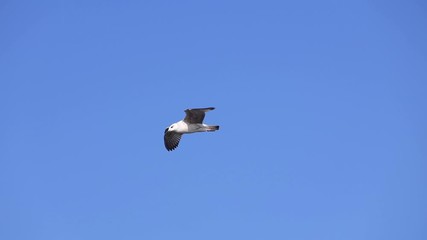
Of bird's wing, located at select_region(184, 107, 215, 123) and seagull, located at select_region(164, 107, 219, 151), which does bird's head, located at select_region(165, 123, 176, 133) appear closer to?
seagull, located at select_region(164, 107, 219, 151)

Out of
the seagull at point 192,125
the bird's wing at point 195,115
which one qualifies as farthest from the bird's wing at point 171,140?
the bird's wing at point 195,115

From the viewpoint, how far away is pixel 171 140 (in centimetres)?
3052

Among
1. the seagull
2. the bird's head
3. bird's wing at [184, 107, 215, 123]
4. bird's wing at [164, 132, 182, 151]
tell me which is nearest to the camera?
bird's wing at [184, 107, 215, 123]

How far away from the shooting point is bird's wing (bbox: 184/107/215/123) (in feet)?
89.1

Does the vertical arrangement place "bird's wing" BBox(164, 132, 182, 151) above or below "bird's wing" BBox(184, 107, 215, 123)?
above

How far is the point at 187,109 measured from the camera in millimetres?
27344

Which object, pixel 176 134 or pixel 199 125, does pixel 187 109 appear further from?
pixel 176 134

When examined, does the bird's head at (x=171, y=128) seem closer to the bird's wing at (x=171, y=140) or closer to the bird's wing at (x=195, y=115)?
the bird's wing at (x=171, y=140)

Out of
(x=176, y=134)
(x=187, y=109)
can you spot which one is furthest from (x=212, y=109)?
(x=176, y=134)

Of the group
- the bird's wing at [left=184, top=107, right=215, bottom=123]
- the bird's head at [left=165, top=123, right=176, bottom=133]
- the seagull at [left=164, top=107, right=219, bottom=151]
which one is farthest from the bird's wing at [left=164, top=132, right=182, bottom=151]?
the bird's wing at [left=184, top=107, right=215, bottom=123]

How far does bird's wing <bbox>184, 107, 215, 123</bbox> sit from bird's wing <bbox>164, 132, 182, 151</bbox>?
227 centimetres

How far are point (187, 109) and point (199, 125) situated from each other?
119 cm

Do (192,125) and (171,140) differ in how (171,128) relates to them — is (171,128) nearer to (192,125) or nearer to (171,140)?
(171,140)

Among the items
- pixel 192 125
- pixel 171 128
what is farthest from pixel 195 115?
pixel 171 128
